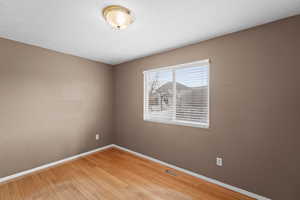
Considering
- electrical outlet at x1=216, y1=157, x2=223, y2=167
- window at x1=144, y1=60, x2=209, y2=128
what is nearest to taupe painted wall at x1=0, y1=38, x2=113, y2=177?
window at x1=144, y1=60, x2=209, y2=128

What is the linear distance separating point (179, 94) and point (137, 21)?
1.45 meters

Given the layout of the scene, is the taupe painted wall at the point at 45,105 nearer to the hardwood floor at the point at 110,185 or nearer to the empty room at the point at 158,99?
the empty room at the point at 158,99

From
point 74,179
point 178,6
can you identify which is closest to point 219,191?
point 74,179

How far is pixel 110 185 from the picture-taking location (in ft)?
6.86

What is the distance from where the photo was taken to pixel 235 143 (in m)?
1.95

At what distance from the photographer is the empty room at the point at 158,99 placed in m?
1.59

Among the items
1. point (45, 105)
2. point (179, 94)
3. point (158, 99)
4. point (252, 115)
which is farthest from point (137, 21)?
point (45, 105)

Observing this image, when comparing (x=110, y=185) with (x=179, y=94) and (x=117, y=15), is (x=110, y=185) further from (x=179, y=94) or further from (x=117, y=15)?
(x=117, y=15)

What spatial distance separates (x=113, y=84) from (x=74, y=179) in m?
2.35

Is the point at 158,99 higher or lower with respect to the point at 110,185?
higher

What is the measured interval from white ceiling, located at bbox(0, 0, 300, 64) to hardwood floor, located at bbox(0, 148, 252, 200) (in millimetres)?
2315

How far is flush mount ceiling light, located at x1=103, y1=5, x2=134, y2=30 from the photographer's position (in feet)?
4.82

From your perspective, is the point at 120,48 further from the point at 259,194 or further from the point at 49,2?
the point at 259,194

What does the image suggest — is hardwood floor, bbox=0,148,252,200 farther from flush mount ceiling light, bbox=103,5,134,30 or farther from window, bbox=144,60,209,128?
flush mount ceiling light, bbox=103,5,134,30
